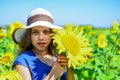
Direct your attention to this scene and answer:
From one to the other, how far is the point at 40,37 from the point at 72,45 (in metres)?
0.37

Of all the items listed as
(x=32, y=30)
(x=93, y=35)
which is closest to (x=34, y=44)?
(x=32, y=30)

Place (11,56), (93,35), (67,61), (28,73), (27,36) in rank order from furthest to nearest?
(93,35), (11,56), (27,36), (28,73), (67,61)

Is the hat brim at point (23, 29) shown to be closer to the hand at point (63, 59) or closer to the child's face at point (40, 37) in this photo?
the child's face at point (40, 37)

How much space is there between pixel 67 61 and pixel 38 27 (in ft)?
1.50

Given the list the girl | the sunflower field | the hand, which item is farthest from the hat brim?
the hand

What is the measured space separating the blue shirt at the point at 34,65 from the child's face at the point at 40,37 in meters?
0.08

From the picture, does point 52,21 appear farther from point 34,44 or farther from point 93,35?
point 93,35

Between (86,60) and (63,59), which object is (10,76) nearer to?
(63,59)

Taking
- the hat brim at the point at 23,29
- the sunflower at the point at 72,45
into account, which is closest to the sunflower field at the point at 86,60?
the sunflower at the point at 72,45

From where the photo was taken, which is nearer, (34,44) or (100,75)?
(34,44)

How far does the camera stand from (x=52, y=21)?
3074 mm

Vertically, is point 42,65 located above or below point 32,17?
below

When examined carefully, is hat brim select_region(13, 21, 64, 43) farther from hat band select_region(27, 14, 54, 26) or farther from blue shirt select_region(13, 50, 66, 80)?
blue shirt select_region(13, 50, 66, 80)

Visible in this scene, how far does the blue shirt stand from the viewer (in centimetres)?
290
